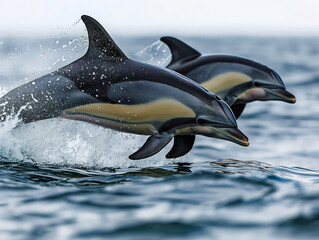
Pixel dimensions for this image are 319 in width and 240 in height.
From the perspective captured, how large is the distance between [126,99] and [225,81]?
9.26ft

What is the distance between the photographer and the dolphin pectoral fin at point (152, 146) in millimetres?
6820

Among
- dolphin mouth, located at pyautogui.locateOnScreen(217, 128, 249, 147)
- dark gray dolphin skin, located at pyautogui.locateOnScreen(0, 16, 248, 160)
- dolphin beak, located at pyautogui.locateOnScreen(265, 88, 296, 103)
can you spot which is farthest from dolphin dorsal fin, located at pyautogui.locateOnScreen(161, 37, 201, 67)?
dolphin mouth, located at pyautogui.locateOnScreen(217, 128, 249, 147)

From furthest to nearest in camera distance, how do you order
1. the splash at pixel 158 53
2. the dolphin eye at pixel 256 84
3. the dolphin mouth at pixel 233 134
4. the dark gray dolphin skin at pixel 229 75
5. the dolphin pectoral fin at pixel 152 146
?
1. the splash at pixel 158 53
2. the dolphin eye at pixel 256 84
3. the dark gray dolphin skin at pixel 229 75
4. the dolphin mouth at pixel 233 134
5. the dolphin pectoral fin at pixel 152 146

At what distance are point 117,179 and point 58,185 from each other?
2.18ft

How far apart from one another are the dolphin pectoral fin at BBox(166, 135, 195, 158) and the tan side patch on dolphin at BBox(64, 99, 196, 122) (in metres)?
0.60

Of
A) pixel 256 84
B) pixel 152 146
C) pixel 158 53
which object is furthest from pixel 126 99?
pixel 158 53

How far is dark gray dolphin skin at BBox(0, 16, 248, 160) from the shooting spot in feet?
23.0

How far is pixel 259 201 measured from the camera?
18.6ft

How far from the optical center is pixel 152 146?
6.90 meters

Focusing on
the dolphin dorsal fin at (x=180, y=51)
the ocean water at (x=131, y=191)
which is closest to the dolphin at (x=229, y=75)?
the dolphin dorsal fin at (x=180, y=51)

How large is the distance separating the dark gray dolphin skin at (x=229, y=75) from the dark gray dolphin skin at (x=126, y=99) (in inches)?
84.4

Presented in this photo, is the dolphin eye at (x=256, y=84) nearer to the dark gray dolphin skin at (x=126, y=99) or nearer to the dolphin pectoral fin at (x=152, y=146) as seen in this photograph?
the dark gray dolphin skin at (x=126, y=99)

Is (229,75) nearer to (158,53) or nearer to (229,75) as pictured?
(229,75)

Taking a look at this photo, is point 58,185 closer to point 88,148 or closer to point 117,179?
point 117,179
